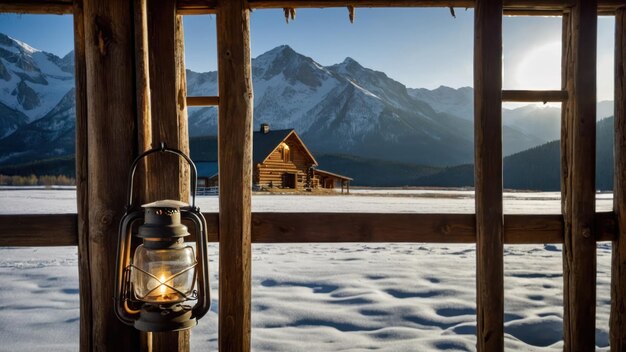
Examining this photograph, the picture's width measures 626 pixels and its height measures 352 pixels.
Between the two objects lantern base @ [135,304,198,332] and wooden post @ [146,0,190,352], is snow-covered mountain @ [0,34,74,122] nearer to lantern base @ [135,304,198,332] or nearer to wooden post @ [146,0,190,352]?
wooden post @ [146,0,190,352]

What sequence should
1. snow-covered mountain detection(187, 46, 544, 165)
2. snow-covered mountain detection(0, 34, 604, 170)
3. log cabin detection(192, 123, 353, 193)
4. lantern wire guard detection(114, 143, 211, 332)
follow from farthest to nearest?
snow-covered mountain detection(187, 46, 544, 165)
snow-covered mountain detection(0, 34, 604, 170)
log cabin detection(192, 123, 353, 193)
lantern wire guard detection(114, 143, 211, 332)

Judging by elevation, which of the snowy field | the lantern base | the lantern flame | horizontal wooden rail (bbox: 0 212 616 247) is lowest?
the snowy field

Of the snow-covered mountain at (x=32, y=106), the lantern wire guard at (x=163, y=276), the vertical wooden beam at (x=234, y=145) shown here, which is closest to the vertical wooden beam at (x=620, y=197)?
the vertical wooden beam at (x=234, y=145)

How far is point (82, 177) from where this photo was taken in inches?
90.9

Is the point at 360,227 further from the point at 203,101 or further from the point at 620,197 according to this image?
the point at 620,197

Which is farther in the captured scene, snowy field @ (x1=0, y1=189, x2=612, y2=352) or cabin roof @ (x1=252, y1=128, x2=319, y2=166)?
cabin roof @ (x1=252, y1=128, x2=319, y2=166)

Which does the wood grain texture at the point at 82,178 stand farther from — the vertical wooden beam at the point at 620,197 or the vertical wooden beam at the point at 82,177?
the vertical wooden beam at the point at 620,197

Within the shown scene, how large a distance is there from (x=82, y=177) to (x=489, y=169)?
2.18 m

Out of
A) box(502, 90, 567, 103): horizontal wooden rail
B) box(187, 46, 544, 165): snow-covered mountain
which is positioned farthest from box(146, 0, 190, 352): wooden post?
box(187, 46, 544, 165): snow-covered mountain

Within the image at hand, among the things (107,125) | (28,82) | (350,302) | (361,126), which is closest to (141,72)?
(107,125)

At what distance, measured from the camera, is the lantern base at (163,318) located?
69.2 inches

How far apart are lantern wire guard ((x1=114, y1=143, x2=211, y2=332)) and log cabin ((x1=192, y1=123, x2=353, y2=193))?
26686 millimetres

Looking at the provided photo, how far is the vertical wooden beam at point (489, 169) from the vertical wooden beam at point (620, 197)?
709 millimetres

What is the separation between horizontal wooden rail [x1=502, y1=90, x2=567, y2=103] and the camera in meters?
2.48
